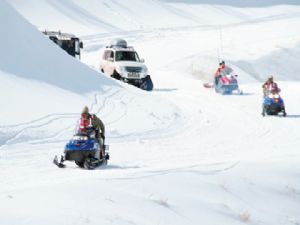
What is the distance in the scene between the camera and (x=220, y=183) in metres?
11.7

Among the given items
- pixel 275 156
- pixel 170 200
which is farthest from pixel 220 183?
pixel 275 156

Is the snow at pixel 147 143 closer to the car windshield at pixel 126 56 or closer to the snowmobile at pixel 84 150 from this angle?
the snowmobile at pixel 84 150

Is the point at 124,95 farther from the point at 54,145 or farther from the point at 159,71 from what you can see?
the point at 159,71

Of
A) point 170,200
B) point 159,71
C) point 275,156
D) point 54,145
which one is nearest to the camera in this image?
point 170,200

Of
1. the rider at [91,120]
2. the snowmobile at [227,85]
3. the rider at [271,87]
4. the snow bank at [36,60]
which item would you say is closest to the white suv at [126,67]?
the snowmobile at [227,85]

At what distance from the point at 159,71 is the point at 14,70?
19433 millimetres

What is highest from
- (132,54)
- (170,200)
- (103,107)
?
(132,54)

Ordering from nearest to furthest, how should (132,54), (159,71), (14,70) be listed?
(14,70), (132,54), (159,71)

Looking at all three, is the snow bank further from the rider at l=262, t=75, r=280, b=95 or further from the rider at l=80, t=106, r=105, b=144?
the rider at l=80, t=106, r=105, b=144

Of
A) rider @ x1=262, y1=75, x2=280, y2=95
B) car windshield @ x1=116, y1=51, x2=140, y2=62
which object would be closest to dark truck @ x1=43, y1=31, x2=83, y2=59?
car windshield @ x1=116, y1=51, x2=140, y2=62

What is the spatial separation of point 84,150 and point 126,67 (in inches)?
670

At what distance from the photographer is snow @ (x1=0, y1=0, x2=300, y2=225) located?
9391 mm

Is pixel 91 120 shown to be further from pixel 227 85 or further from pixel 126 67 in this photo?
pixel 126 67

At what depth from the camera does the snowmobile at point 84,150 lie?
12891 mm
